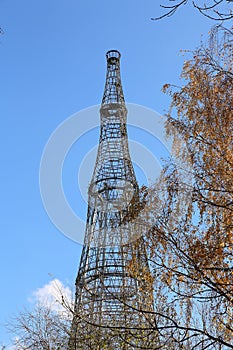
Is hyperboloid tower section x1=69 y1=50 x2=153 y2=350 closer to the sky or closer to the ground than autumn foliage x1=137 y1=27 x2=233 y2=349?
closer to the sky

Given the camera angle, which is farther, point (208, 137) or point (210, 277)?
point (208, 137)

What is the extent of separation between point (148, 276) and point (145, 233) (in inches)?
24.2

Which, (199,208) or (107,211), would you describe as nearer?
(199,208)

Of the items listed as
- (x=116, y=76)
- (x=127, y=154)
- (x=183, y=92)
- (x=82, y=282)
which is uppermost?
(x=116, y=76)

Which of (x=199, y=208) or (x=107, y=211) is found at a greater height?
(x=107, y=211)

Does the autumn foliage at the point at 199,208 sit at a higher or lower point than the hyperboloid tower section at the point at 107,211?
lower

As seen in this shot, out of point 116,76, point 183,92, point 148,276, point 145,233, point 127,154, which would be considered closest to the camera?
point 148,276

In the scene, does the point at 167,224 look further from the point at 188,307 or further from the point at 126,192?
the point at 126,192

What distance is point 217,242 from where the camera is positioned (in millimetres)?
5211

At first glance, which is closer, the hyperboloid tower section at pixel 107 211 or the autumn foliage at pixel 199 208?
the autumn foliage at pixel 199 208

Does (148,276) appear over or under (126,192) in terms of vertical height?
under

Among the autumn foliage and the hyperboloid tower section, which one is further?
the hyperboloid tower section

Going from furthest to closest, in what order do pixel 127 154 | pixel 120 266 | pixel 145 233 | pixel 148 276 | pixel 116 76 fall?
pixel 116 76
pixel 127 154
pixel 120 266
pixel 145 233
pixel 148 276

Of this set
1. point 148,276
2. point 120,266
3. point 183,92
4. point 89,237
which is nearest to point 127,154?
point 89,237
